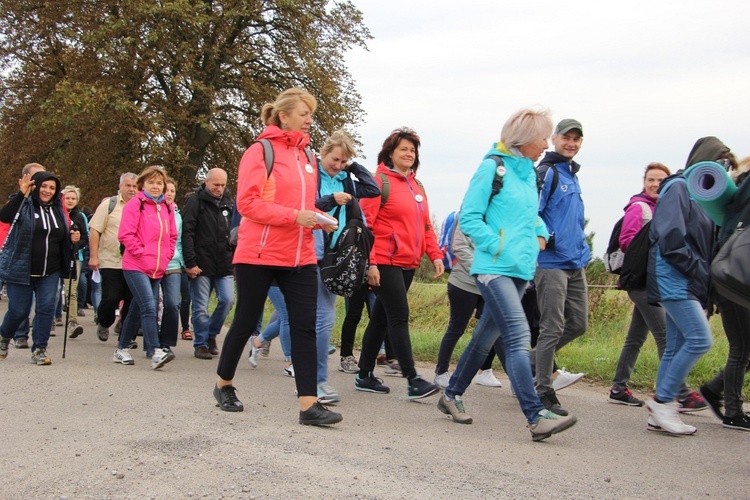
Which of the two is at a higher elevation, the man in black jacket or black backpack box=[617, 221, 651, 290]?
black backpack box=[617, 221, 651, 290]

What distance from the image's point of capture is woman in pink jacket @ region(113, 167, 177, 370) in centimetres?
815

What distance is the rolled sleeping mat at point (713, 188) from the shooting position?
430cm

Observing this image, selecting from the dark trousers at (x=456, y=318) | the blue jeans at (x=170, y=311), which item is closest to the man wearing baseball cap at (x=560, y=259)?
the dark trousers at (x=456, y=318)

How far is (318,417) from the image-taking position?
5.29m

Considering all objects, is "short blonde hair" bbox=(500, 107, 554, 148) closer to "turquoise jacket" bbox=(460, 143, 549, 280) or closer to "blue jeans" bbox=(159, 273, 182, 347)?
"turquoise jacket" bbox=(460, 143, 549, 280)

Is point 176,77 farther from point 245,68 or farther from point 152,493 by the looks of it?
point 152,493

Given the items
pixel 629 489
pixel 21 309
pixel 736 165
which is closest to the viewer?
pixel 629 489

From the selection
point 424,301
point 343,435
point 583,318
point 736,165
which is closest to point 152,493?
point 343,435

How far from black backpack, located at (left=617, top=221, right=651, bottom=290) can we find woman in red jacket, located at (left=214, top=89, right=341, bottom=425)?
2.30 meters

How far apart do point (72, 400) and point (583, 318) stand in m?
3.82

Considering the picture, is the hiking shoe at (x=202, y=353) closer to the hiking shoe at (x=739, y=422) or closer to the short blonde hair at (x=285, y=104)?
the short blonde hair at (x=285, y=104)

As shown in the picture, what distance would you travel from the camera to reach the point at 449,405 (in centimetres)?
580

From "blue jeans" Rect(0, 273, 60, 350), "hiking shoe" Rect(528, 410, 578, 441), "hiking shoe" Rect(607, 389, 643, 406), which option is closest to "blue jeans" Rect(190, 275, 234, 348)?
"blue jeans" Rect(0, 273, 60, 350)

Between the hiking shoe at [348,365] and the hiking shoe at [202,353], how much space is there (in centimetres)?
159
